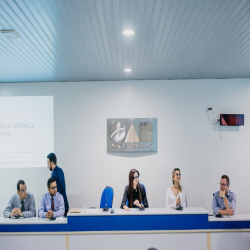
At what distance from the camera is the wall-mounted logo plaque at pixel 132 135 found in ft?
18.4

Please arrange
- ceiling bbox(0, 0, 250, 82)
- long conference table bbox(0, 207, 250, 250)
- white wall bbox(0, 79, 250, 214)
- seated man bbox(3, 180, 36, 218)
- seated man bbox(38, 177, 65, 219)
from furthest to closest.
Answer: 1. white wall bbox(0, 79, 250, 214)
2. seated man bbox(3, 180, 36, 218)
3. seated man bbox(38, 177, 65, 219)
4. long conference table bbox(0, 207, 250, 250)
5. ceiling bbox(0, 0, 250, 82)

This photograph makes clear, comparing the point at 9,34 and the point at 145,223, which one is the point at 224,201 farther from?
the point at 9,34

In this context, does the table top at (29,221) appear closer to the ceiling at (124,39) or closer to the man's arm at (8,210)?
the man's arm at (8,210)

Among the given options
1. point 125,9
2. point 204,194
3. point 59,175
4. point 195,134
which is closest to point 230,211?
point 204,194

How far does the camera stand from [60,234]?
399 centimetres

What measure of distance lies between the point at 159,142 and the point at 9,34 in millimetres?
3235

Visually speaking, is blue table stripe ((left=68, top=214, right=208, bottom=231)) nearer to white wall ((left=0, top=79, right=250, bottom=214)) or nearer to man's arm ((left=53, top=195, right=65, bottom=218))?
man's arm ((left=53, top=195, right=65, bottom=218))

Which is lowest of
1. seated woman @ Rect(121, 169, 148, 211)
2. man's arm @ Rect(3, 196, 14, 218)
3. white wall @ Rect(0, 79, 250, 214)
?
man's arm @ Rect(3, 196, 14, 218)

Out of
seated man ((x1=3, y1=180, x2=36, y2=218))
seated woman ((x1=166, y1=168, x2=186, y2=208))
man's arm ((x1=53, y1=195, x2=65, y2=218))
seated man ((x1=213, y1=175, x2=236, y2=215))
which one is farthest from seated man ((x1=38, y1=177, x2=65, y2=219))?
seated man ((x1=213, y1=175, x2=236, y2=215))

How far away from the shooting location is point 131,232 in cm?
400

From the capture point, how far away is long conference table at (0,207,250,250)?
3977mm

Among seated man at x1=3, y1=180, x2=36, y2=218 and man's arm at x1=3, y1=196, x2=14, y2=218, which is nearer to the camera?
man's arm at x1=3, y1=196, x2=14, y2=218

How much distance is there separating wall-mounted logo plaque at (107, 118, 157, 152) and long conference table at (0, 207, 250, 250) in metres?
1.75

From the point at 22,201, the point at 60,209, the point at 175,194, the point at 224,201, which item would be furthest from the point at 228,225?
the point at 22,201
